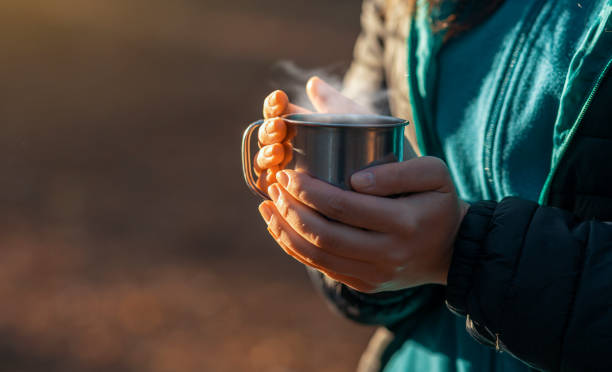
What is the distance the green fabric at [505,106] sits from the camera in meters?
0.94

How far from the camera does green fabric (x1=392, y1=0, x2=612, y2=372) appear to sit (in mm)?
943

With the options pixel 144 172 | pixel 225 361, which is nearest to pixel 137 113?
pixel 144 172

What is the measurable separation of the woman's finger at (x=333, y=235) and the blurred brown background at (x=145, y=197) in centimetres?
59

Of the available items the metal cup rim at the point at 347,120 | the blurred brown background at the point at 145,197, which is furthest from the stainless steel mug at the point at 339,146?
the blurred brown background at the point at 145,197

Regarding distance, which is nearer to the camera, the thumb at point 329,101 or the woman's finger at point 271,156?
the woman's finger at point 271,156

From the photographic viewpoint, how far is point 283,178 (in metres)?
0.89

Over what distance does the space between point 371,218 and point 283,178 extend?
0.15 meters

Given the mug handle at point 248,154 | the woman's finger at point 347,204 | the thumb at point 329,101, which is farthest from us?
the thumb at point 329,101

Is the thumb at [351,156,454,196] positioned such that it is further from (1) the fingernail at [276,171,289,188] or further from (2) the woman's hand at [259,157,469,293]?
(1) the fingernail at [276,171,289,188]

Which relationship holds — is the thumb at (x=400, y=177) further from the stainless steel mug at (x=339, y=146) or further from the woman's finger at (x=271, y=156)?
the woman's finger at (x=271, y=156)

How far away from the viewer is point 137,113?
5.97m

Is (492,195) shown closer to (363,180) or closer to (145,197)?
(363,180)

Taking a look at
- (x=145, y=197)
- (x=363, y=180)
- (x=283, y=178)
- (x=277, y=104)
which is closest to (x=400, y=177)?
(x=363, y=180)

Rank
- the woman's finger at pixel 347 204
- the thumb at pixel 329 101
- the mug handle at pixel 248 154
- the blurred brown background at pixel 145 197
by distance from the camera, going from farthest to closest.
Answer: the blurred brown background at pixel 145 197 → the thumb at pixel 329 101 → the mug handle at pixel 248 154 → the woman's finger at pixel 347 204
